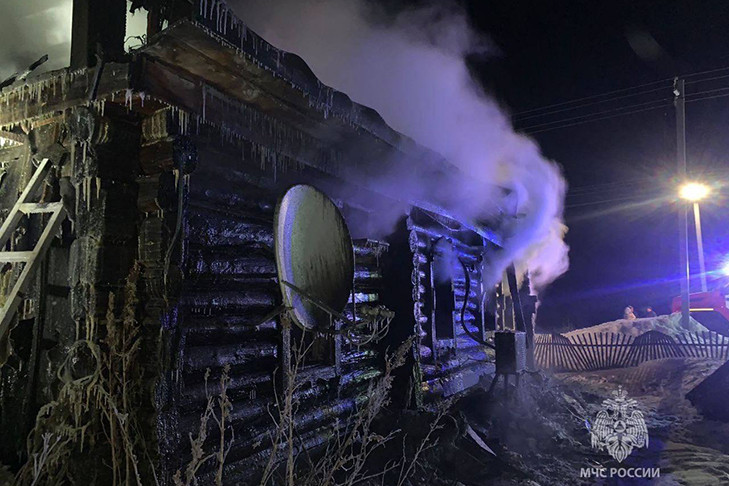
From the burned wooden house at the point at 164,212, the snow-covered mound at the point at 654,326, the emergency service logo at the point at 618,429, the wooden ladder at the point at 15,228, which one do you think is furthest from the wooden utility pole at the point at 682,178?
the wooden ladder at the point at 15,228

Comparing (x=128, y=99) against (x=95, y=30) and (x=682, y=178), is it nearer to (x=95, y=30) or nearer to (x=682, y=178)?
(x=95, y=30)

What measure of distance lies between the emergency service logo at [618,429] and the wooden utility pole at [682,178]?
1437 cm

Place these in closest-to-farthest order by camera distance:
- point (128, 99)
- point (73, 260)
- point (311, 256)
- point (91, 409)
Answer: point (91, 409), point (128, 99), point (73, 260), point (311, 256)

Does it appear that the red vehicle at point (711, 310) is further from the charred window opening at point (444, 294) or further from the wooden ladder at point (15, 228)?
the wooden ladder at point (15, 228)

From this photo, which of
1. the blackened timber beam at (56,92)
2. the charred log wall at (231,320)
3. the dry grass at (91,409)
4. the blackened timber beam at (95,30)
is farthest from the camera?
the blackened timber beam at (95,30)

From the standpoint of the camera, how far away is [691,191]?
25375 mm

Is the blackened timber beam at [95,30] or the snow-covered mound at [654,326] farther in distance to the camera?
the snow-covered mound at [654,326]

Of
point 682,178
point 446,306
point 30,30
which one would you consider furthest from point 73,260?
point 682,178

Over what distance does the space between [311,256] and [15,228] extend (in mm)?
2917

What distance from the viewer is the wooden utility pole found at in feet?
77.2

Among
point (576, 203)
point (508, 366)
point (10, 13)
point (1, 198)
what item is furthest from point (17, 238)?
point (576, 203)

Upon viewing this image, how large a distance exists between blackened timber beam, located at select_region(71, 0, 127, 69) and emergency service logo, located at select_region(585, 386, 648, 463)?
9.40m

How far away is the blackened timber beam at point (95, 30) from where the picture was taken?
4.45 meters

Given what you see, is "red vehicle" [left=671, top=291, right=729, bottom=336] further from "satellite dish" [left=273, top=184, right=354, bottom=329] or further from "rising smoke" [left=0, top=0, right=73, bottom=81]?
"rising smoke" [left=0, top=0, right=73, bottom=81]
